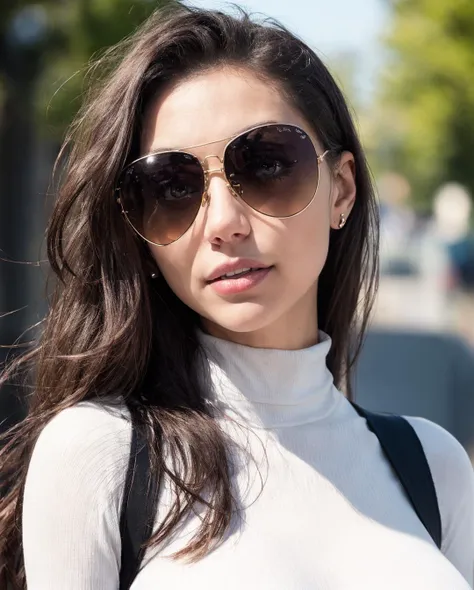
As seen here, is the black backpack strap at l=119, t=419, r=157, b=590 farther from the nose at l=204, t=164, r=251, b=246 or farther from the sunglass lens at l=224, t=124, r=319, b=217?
the sunglass lens at l=224, t=124, r=319, b=217

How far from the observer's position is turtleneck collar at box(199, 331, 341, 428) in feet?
5.79

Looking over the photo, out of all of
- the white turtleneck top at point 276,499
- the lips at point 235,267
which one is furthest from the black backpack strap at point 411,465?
the lips at point 235,267

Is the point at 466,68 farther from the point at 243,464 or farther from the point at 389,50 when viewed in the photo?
the point at 243,464

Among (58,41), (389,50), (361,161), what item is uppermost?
(389,50)

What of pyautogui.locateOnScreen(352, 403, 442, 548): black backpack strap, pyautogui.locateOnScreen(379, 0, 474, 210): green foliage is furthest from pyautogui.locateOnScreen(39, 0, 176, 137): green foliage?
pyautogui.locateOnScreen(379, 0, 474, 210): green foliage

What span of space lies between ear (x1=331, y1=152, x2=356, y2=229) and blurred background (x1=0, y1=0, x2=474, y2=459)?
343 millimetres

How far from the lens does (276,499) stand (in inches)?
63.7

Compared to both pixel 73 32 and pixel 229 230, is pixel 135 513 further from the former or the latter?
pixel 73 32

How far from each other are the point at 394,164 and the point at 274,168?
31936 millimetres

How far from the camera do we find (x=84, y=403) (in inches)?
62.7

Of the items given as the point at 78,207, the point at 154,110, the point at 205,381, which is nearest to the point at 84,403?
the point at 205,381

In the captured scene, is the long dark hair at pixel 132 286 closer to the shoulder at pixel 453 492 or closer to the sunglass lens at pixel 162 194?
the sunglass lens at pixel 162 194

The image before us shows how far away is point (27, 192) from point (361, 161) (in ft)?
20.1

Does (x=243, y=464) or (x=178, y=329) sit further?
(x=178, y=329)
